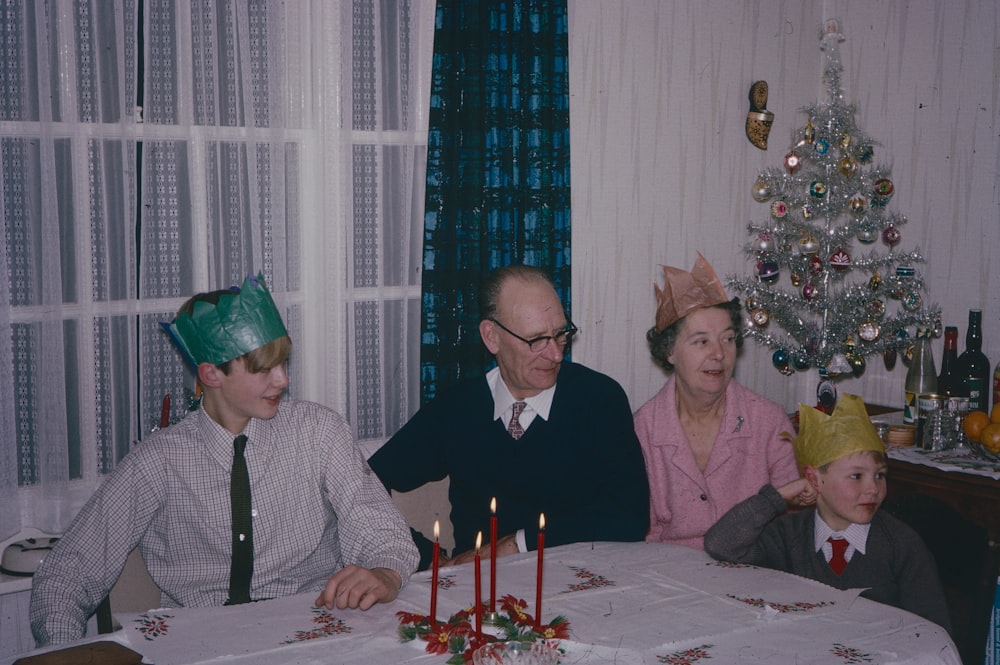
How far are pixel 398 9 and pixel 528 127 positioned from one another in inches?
25.6

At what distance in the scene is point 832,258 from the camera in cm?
426

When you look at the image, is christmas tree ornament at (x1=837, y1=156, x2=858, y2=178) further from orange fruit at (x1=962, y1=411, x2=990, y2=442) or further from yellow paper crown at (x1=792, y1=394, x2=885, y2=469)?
yellow paper crown at (x1=792, y1=394, x2=885, y2=469)

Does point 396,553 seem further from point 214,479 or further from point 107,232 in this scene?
point 107,232

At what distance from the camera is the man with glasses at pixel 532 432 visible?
104 inches

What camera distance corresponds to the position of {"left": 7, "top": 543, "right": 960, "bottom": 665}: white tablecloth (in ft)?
5.55

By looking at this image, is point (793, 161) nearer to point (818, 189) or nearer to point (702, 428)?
point (818, 189)

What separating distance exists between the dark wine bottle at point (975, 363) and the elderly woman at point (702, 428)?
1.51m

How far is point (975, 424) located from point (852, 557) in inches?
61.4

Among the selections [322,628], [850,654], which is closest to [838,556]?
[850,654]

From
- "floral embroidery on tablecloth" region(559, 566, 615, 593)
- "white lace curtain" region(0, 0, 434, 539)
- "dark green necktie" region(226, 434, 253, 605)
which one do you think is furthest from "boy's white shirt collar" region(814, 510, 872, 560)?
"white lace curtain" region(0, 0, 434, 539)

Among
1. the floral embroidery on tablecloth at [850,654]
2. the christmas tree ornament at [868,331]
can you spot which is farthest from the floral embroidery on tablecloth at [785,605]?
the christmas tree ornament at [868,331]

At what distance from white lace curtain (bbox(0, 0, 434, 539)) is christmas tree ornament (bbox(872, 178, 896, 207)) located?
2.02 meters

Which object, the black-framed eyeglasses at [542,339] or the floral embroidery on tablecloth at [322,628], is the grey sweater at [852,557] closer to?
the black-framed eyeglasses at [542,339]

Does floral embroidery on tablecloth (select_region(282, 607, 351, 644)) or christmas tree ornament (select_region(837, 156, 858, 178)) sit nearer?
floral embroidery on tablecloth (select_region(282, 607, 351, 644))
